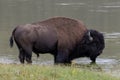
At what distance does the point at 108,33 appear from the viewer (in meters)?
24.8

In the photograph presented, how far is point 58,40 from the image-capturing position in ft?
50.5

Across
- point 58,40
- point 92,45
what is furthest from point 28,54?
point 92,45

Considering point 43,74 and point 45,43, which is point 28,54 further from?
point 43,74

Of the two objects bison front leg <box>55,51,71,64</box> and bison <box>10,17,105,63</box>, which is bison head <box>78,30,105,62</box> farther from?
bison front leg <box>55,51,71,64</box>

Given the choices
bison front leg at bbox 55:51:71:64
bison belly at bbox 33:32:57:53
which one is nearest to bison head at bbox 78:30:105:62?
bison front leg at bbox 55:51:71:64

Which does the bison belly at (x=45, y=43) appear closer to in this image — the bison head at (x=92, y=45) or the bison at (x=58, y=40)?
the bison at (x=58, y=40)

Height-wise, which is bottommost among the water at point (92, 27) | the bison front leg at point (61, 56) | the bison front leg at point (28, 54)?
the water at point (92, 27)

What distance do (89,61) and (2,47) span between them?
5228 millimetres

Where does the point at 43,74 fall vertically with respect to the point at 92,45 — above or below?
above

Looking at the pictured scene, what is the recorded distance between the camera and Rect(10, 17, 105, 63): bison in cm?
1495

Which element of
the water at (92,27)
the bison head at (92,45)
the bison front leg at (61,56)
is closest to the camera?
the bison front leg at (61,56)

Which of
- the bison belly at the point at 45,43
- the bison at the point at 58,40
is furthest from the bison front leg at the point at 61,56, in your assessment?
the bison belly at the point at 45,43

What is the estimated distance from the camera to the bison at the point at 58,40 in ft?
49.0

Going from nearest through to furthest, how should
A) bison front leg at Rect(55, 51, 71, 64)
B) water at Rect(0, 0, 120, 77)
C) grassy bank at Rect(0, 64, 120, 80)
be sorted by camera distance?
grassy bank at Rect(0, 64, 120, 80)
bison front leg at Rect(55, 51, 71, 64)
water at Rect(0, 0, 120, 77)
